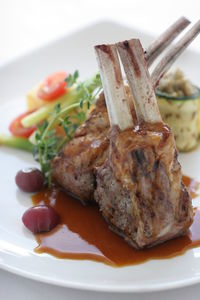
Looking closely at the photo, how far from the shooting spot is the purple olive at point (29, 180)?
378 centimetres

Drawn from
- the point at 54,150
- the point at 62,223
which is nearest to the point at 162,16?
the point at 54,150

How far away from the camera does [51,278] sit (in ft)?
9.14

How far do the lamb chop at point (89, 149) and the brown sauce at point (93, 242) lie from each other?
167 millimetres

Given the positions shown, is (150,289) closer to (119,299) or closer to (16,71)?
(119,299)

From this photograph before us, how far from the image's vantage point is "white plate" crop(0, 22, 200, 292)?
2805 mm

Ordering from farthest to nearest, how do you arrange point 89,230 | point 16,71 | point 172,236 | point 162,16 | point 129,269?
1. point 162,16
2. point 16,71
3. point 89,230
4. point 172,236
5. point 129,269

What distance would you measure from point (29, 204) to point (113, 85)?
3.70 ft

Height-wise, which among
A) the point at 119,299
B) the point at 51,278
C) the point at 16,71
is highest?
the point at 16,71

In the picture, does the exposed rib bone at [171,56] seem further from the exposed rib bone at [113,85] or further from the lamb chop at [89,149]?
the exposed rib bone at [113,85]

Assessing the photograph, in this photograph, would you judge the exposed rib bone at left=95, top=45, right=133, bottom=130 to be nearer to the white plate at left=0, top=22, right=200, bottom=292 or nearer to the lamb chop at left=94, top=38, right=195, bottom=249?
the lamb chop at left=94, top=38, right=195, bottom=249

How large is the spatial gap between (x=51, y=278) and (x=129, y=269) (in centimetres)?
43

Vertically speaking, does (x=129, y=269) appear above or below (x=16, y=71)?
below

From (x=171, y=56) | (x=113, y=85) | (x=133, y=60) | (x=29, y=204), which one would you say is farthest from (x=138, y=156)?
(x=29, y=204)

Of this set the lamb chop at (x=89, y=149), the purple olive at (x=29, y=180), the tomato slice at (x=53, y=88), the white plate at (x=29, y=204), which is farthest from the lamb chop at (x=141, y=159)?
the tomato slice at (x=53, y=88)
